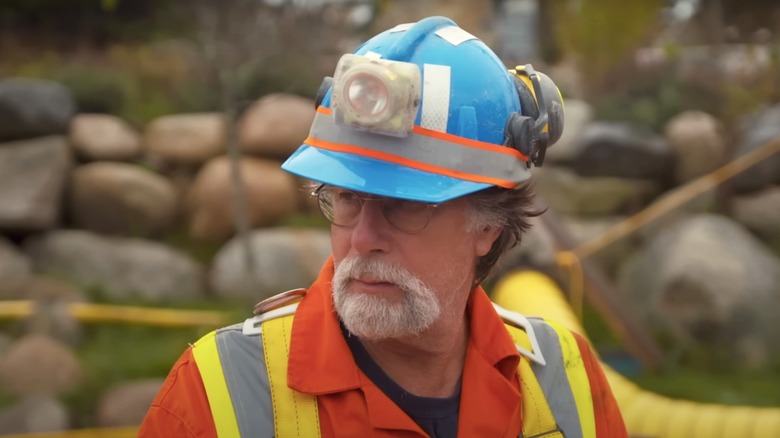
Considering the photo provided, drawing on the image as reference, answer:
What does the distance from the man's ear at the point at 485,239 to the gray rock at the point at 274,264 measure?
5.71 meters

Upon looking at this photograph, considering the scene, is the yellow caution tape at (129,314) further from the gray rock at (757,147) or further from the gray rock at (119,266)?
the gray rock at (757,147)

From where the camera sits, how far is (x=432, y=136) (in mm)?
2148

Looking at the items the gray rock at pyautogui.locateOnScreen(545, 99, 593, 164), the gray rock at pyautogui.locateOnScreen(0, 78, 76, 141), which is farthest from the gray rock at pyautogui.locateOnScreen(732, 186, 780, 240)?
the gray rock at pyautogui.locateOnScreen(0, 78, 76, 141)

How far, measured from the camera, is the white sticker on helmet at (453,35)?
2.23 meters

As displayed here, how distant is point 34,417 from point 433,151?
483 cm

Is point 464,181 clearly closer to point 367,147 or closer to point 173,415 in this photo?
point 367,147

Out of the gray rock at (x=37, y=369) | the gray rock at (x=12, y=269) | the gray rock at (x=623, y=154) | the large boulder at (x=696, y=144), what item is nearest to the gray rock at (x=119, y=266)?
the gray rock at (x=12, y=269)

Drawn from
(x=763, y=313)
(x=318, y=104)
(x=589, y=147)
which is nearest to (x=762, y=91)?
(x=589, y=147)

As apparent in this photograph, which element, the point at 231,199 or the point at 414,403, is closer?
the point at 414,403

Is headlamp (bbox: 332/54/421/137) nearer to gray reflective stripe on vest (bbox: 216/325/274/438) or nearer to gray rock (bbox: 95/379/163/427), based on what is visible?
gray reflective stripe on vest (bbox: 216/325/274/438)

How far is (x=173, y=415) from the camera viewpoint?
202cm

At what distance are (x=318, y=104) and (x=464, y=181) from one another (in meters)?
0.37

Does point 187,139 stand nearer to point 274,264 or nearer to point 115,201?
point 115,201

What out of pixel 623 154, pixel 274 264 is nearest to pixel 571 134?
pixel 623 154
